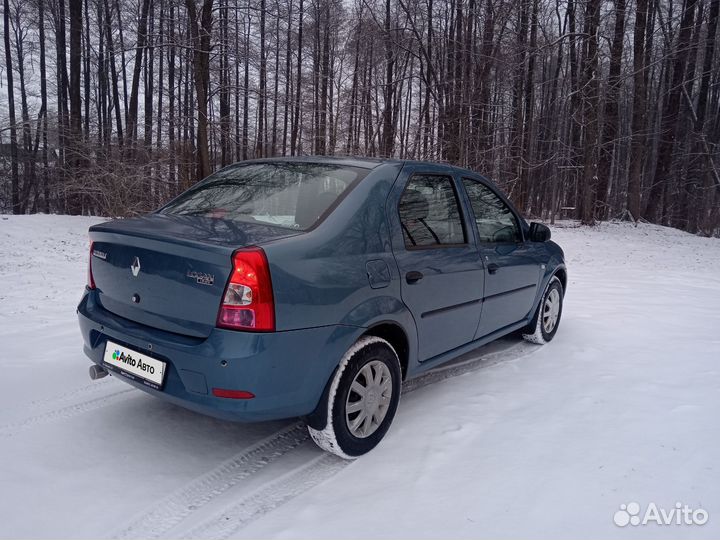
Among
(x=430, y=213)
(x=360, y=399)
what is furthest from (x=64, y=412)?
(x=430, y=213)

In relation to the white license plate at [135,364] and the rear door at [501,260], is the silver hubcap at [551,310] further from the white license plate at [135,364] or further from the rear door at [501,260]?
the white license plate at [135,364]

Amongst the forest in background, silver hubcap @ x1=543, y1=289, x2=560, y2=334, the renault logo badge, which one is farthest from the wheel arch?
the forest in background

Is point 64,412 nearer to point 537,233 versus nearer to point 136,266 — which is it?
point 136,266

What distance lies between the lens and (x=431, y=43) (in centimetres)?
1827

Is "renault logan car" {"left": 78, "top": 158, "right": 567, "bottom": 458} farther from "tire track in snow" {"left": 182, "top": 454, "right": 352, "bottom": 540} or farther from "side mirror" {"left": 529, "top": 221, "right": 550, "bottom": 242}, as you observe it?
"side mirror" {"left": 529, "top": 221, "right": 550, "bottom": 242}

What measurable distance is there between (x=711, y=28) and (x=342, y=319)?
84.8 feet

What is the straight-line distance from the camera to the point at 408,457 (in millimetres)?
2785

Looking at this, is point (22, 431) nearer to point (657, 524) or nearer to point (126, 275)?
point (126, 275)

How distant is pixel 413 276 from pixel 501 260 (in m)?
1.22

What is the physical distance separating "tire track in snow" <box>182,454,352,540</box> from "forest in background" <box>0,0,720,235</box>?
11.6 metres

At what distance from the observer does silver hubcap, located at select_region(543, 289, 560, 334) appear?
193 inches

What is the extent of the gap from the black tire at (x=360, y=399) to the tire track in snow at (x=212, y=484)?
32 cm

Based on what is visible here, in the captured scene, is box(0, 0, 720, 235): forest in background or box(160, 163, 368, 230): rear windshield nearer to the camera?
box(160, 163, 368, 230): rear windshield

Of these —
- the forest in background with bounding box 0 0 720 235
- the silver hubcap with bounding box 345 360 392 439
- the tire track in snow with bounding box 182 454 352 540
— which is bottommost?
the tire track in snow with bounding box 182 454 352 540
